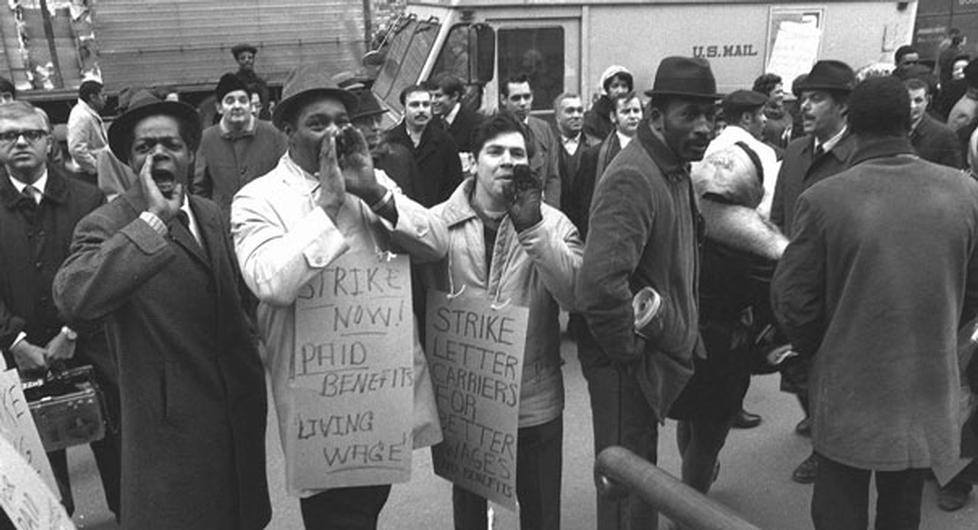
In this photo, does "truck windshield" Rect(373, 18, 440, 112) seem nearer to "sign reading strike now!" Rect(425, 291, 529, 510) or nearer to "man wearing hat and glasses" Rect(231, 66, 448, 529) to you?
"sign reading strike now!" Rect(425, 291, 529, 510)

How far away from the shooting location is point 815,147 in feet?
13.6


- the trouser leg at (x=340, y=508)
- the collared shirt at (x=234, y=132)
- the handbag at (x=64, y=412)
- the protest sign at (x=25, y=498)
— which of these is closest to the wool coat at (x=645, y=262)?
the trouser leg at (x=340, y=508)

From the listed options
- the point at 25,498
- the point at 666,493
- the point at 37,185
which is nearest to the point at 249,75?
the point at 37,185

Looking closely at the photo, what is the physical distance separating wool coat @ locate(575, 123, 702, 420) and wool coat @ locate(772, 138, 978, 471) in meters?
0.35

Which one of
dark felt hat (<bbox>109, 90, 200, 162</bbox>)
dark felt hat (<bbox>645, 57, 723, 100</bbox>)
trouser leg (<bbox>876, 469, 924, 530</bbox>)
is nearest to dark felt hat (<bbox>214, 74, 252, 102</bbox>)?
dark felt hat (<bbox>109, 90, 200, 162</bbox>)

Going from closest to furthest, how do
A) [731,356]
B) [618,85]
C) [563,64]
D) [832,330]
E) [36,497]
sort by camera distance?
[36,497]
[832,330]
[731,356]
[618,85]
[563,64]

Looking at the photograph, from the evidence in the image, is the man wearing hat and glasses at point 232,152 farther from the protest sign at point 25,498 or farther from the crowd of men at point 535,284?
the protest sign at point 25,498

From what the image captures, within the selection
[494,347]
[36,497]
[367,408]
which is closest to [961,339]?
[494,347]

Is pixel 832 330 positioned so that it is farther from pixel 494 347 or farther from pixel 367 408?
pixel 367 408

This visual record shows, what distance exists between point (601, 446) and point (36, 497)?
1864 millimetres

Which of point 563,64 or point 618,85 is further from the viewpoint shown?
point 563,64

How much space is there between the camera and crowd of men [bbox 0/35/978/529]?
2.33m

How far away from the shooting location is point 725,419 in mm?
3330

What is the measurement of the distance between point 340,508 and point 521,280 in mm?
958
